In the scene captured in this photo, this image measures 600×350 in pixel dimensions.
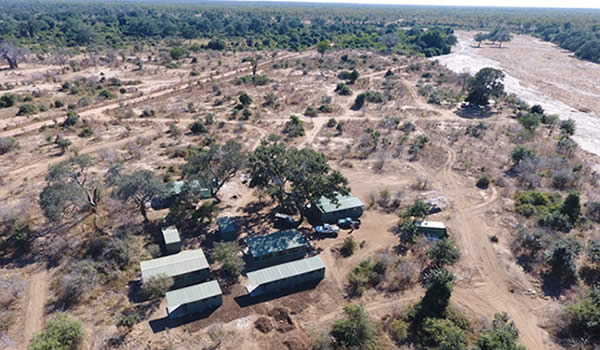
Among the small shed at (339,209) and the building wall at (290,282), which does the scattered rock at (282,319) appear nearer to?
the building wall at (290,282)

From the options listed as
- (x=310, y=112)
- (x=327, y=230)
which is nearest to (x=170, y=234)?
(x=327, y=230)

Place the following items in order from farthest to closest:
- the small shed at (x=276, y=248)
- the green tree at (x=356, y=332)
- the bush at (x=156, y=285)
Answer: the small shed at (x=276, y=248) → the bush at (x=156, y=285) → the green tree at (x=356, y=332)

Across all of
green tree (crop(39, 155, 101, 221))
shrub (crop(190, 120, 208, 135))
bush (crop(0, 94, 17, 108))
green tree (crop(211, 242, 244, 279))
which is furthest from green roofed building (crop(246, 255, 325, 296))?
bush (crop(0, 94, 17, 108))

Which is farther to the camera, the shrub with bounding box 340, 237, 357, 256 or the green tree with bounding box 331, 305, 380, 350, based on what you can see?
the shrub with bounding box 340, 237, 357, 256

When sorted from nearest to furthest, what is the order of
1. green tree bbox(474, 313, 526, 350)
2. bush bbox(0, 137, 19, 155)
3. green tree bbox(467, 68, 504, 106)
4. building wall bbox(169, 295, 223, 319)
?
1. green tree bbox(474, 313, 526, 350)
2. building wall bbox(169, 295, 223, 319)
3. bush bbox(0, 137, 19, 155)
4. green tree bbox(467, 68, 504, 106)

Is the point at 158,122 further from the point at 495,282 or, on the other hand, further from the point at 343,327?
the point at 495,282

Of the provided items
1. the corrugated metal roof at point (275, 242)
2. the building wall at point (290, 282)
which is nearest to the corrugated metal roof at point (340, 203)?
the corrugated metal roof at point (275, 242)

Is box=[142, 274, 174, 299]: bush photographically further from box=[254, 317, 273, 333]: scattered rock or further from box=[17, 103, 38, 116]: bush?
box=[17, 103, 38, 116]: bush

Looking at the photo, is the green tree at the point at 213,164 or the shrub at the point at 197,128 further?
the shrub at the point at 197,128
